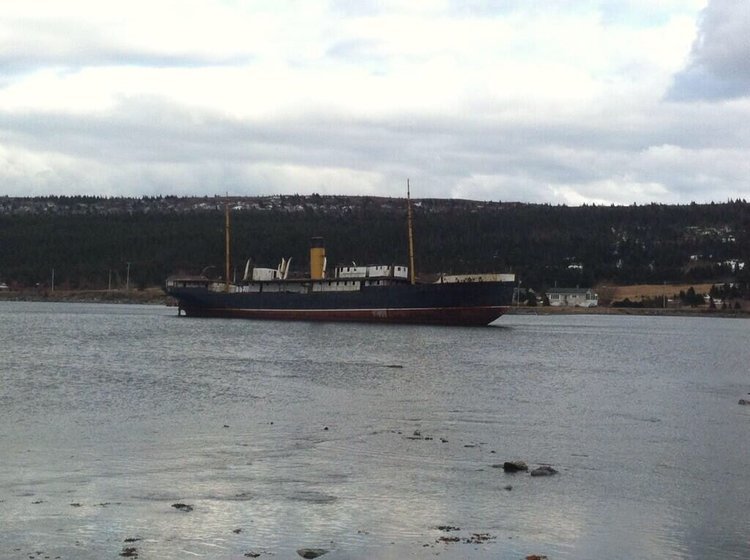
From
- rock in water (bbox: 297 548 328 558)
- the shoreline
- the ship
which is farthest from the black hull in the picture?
rock in water (bbox: 297 548 328 558)

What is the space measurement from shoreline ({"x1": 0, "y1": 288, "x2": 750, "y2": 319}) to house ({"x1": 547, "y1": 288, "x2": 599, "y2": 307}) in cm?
446

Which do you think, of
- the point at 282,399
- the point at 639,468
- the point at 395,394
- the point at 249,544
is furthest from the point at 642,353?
the point at 249,544

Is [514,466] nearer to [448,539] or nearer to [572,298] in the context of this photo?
[448,539]

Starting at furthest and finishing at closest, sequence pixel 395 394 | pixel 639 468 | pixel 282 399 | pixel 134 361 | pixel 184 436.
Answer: pixel 134 361, pixel 395 394, pixel 282 399, pixel 184 436, pixel 639 468

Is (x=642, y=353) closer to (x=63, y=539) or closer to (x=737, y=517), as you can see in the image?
(x=737, y=517)

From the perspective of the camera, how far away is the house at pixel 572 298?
173625 mm

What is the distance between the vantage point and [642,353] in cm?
6425

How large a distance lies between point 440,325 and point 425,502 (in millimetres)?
65380

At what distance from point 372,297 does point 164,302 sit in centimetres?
10081

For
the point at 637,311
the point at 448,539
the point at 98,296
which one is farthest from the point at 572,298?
the point at 448,539

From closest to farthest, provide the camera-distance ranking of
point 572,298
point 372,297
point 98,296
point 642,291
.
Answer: point 372,297
point 572,298
point 642,291
point 98,296

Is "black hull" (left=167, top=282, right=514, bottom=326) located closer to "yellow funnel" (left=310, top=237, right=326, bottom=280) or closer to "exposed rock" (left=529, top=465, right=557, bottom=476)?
"yellow funnel" (left=310, top=237, right=326, bottom=280)

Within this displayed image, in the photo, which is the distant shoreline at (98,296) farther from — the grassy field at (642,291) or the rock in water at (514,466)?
the rock in water at (514,466)

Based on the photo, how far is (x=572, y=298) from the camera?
176 metres
